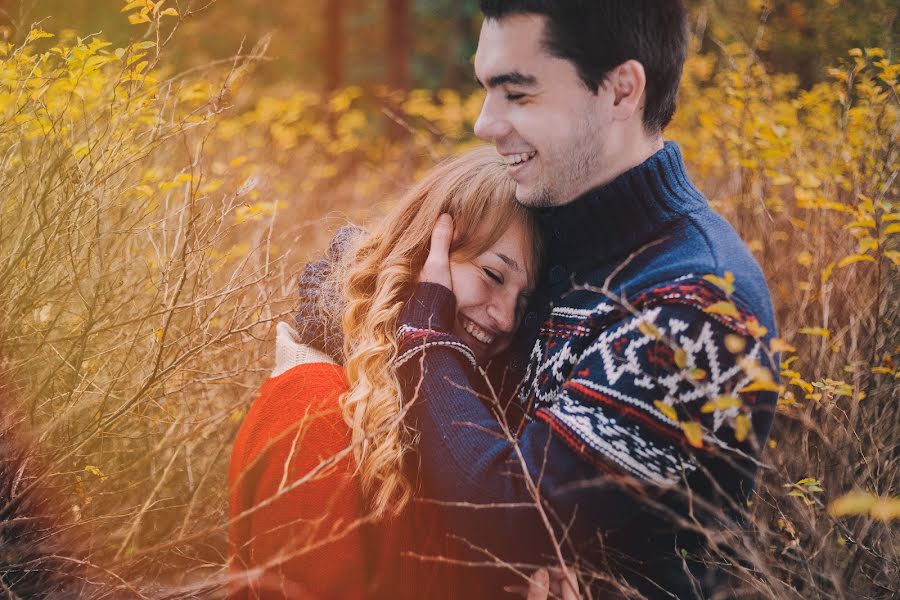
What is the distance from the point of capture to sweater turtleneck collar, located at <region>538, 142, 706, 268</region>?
6.62 ft

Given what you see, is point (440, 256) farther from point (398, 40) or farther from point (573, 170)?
point (398, 40)

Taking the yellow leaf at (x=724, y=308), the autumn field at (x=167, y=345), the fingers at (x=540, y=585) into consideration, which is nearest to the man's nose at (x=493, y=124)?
the autumn field at (x=167, y=345)

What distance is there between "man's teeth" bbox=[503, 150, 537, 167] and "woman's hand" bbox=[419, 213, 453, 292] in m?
0.25

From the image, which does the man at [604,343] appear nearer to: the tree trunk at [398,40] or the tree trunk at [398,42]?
the tree trunk at [398,42]

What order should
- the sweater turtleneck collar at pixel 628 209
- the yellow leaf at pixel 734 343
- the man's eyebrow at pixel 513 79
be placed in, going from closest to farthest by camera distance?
the yellow leaf at pixel 734 343, the sweater turtleneck collar at pixel 628 209, the man's eyebrow at pixel 513 79

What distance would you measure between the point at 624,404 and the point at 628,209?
2.06 ft

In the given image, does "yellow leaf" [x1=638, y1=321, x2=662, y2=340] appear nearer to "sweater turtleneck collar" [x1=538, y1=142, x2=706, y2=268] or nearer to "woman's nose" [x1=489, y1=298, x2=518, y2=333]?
"sweater turtleneck collar" [x1=538, y1=142, x2=706, y2=268]

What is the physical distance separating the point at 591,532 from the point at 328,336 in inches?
36.9

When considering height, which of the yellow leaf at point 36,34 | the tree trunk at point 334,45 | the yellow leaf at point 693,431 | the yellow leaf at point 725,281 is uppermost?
the yellow leaf at point 36,34

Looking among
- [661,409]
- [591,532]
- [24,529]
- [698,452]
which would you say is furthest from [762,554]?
[24,529]

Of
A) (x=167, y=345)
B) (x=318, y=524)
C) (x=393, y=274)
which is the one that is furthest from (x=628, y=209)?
(x=167, y=345)

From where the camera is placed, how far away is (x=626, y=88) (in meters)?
2.15

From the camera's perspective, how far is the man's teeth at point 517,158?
219 cm

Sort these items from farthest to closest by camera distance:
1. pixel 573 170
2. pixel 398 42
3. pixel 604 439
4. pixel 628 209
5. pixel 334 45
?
pixel 334 45
pixel 398 42
pixel 573 170
pixel 628 209
pixel 604 439
